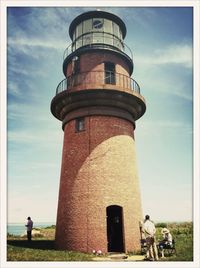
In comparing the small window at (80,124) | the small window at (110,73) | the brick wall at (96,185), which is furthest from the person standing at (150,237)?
the small window at (110,73)

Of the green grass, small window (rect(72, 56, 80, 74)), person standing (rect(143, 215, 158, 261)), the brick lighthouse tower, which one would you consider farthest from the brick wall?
small window (rect(72, 56, 80, 74))

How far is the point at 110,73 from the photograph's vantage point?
13945mm

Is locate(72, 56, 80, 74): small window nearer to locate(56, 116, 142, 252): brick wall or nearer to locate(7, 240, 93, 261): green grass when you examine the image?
locate(56, 116, 142, 252): brick wall

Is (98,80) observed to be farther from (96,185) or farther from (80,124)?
(96,185)

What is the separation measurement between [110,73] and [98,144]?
3.30m

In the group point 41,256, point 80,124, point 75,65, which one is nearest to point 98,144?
point 80,124

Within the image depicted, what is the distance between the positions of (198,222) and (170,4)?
320 inches

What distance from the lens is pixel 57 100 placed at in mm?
13883

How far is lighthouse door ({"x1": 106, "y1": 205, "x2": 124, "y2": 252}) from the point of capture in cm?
1280

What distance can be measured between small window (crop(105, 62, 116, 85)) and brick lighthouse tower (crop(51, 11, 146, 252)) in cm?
3

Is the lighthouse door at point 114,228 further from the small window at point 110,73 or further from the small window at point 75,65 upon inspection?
the small window at point 75,65

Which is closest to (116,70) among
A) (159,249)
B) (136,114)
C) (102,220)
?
(136,114)

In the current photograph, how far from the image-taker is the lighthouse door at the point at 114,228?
12805 millimetres
